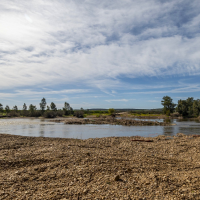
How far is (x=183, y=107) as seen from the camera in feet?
274

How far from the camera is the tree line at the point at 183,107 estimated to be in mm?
79875

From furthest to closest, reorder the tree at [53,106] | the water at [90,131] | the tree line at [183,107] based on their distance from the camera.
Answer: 1. the tree at [53,106]
2. the tree line at [183,107]
3. the water at [90,131]

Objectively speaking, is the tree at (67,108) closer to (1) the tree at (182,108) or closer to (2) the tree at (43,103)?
(2) the tree at (43,103)

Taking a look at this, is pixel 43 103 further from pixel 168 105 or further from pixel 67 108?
pixel 168 105

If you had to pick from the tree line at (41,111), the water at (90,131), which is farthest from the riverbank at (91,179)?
the tree line at (41,111)

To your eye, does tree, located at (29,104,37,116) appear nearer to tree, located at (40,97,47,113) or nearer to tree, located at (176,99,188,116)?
tree, located at (40,97,47,113)

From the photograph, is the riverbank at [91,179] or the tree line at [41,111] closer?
the riverbank at [91,179]

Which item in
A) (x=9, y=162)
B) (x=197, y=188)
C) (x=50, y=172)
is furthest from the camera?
(x=9, y=162)

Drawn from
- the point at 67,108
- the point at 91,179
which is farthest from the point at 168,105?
the point at 91,179

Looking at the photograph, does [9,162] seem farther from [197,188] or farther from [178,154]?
[178,154]

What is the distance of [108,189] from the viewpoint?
6109mm

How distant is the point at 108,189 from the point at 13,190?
3220mm

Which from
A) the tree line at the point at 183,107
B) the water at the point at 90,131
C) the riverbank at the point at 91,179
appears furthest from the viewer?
the tree line at the point at 183,107

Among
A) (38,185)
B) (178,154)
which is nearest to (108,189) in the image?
(38,185)
